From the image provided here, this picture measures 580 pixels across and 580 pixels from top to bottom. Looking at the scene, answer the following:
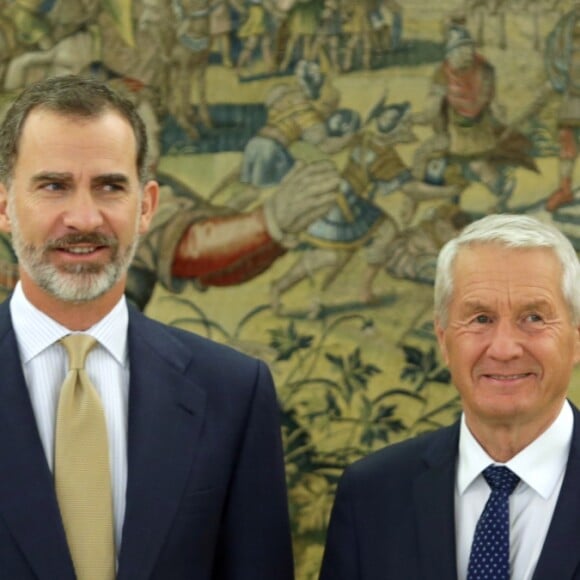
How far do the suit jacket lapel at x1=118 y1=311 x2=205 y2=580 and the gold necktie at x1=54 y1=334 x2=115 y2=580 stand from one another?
5 cm

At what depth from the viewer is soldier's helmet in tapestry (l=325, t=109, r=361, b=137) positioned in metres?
5.32

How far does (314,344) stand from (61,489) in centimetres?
234

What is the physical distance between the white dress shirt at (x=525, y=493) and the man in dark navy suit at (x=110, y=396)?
0.47m

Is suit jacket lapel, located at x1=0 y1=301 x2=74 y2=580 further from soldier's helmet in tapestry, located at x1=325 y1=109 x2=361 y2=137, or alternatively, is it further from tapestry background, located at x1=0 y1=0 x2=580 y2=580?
soldier's helmet in tapestry, located at x1=325 y1=109 x2=361 y2=137

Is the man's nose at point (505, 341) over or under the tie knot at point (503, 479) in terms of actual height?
over

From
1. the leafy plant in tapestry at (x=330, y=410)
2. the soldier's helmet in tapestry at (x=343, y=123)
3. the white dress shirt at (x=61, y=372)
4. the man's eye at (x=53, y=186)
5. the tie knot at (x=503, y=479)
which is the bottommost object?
the leafy plant in tapestry at (x=330, y=410)

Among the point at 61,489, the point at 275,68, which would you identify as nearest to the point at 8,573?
the point at 61,489

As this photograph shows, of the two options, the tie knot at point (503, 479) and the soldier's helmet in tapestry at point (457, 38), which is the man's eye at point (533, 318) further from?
the soldier's helmet in tapestry at point (457, 38)

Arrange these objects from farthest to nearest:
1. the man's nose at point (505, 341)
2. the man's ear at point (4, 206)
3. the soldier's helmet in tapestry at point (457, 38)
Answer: the soldier's helmet in tapestry at point (457, 38) < the man's ear at point (4, 206) < the man's nose at point (505, 341)

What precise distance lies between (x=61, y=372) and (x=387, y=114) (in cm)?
250

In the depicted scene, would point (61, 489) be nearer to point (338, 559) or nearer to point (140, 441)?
point (140, 441)

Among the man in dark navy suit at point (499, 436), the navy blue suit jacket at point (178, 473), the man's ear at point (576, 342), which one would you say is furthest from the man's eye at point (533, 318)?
the navy blue suit jacket at point (178, 473)

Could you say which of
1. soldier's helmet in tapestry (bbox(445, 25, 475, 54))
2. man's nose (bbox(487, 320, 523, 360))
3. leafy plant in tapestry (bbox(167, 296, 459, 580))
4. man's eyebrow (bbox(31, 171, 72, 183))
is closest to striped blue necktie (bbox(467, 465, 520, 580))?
man's nose (bbox(487, 320, 523, 360))

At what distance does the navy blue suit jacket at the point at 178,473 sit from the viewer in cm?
304
